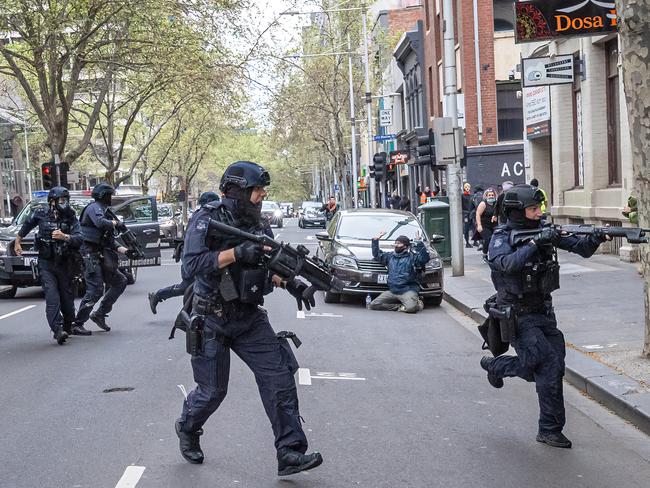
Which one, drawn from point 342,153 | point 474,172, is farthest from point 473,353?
point 342,153

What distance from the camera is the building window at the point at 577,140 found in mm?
21609

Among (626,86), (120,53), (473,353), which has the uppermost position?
(120,53)

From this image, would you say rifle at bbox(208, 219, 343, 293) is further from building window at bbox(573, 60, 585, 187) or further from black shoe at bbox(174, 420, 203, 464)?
building window at bbox(573, 60, 585, 187)

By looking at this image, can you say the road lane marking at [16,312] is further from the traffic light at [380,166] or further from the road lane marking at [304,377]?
the traffic light at [380,166]

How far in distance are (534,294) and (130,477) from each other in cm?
291

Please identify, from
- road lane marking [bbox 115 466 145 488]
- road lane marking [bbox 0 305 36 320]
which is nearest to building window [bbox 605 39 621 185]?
road lane marking [bbox 0 305 36 320]

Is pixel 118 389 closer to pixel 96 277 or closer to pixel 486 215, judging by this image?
pixel 96 277

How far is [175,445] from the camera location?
633 cm

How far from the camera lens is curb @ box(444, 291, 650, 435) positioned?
22.9 feet

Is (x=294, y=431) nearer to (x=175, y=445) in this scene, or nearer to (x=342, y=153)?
(x=175, y=445)

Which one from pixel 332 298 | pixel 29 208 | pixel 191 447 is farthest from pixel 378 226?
pixel 191 447

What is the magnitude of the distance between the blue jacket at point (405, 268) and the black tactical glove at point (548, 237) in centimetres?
804

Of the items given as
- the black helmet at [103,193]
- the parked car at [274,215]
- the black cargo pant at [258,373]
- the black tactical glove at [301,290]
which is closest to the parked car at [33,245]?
the black helmet at [103,193]

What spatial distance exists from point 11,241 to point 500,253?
40.1 feet
